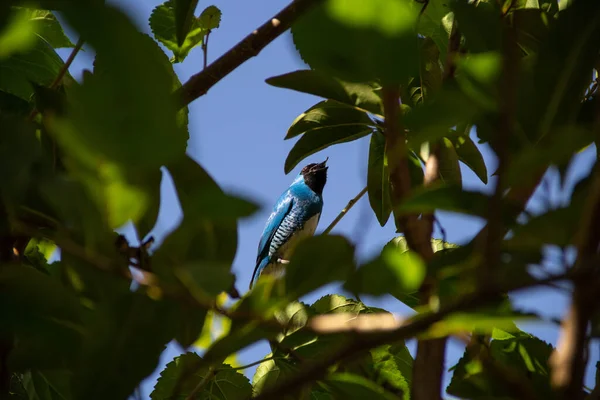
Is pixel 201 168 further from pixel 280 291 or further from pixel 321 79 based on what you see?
pixel 321 79

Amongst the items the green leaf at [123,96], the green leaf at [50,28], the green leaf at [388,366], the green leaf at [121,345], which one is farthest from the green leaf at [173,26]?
the green leaf at [123,96]

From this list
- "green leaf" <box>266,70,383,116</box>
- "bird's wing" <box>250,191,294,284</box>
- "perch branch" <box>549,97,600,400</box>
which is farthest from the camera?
"bird's wing" <box>250,191,294,284</box>

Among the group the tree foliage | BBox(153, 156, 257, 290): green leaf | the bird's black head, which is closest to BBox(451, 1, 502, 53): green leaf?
the tree foliage

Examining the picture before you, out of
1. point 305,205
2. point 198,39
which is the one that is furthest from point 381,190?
point 305,205

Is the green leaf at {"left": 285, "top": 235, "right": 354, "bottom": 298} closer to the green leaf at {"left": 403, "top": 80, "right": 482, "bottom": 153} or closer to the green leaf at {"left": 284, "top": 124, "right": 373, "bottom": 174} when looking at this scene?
the green leaf at {"left": 403, "top": 80, "right": 482, "bottom": 153}

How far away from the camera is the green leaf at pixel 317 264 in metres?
0.45

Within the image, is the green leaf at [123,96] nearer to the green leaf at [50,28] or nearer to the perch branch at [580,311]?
the perch branch at [580,311]

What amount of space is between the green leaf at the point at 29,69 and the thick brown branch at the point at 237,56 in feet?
0.59

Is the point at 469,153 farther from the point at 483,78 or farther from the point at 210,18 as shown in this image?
the point at 483,78

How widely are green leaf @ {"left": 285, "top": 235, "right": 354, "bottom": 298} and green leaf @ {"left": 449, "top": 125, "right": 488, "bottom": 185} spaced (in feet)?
2.22

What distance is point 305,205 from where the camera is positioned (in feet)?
19.7

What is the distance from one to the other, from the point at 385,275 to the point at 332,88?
0.52 meters

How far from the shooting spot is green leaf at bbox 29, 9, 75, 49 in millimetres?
1231

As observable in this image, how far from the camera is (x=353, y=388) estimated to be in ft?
2.10
